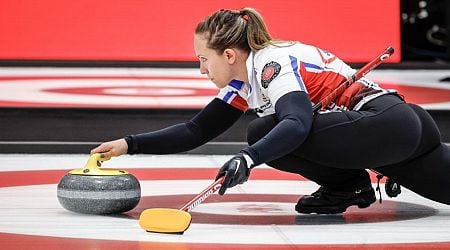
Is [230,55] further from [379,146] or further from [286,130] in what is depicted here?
[379,146]

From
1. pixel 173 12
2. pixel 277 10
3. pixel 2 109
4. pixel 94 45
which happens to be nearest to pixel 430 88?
pixel 277 10

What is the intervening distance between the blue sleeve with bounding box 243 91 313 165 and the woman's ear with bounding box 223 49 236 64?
222 millimetres

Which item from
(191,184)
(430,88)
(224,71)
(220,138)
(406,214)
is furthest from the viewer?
(430,88)

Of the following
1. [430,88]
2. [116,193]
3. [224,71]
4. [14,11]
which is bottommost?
[430,88]

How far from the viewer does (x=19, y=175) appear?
13.1 ft

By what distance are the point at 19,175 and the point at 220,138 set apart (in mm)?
1229

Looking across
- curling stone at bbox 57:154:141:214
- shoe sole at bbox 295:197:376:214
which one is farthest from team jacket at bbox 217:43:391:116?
curling stone at bbox 57:154:141:214

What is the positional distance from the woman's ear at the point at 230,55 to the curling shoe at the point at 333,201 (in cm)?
51

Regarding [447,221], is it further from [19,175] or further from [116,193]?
[19,175]

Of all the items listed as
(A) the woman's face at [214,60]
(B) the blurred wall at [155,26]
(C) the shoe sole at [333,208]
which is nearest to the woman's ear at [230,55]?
(A) the woman's face at [214,60]

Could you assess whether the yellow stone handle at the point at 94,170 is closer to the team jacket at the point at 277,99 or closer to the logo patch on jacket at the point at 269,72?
the team jacket at the point at 277,99

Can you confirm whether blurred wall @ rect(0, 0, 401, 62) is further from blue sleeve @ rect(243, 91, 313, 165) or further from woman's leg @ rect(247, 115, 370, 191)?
blue sleeve @ rect(243, 91, 313, 165)

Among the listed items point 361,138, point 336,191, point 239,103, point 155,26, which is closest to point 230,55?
point 239,103

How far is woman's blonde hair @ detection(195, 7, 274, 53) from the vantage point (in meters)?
2.91
